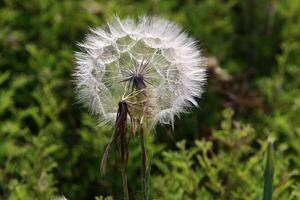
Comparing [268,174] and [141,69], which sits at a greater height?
[141,69]

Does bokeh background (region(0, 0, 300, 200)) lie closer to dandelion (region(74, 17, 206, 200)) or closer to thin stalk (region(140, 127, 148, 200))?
thin stalk (region(140, 127, 148, 200))

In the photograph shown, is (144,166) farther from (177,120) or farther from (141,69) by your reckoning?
(177,120)

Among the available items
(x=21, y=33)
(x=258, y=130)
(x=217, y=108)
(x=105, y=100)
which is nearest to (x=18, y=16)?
(x=21, y=33)

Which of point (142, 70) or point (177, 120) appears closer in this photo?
point (142, 70)

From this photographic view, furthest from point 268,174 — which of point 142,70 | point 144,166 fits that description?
point 142,70

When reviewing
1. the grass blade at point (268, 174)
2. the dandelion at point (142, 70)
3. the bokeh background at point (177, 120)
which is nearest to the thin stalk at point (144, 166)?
the dandelion at point (142, 70)

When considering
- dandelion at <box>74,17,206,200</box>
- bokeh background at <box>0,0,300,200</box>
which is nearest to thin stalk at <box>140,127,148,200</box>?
dandelion at <box>74,17,206,200</box>

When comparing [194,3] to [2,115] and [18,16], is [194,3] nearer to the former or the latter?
[18,16]
